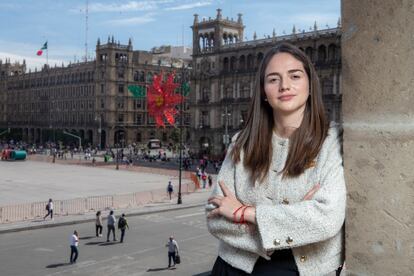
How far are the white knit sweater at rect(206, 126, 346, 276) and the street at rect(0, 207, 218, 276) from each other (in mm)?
10490

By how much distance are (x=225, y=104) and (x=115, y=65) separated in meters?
28.2

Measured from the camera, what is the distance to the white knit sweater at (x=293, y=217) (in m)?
1.90

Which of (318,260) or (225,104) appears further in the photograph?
(225,104)

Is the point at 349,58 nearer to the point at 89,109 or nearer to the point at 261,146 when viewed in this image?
the point at 261,146

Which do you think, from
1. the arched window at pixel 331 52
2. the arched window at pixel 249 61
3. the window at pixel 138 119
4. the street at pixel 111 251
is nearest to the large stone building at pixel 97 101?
the window at pixel 138 119

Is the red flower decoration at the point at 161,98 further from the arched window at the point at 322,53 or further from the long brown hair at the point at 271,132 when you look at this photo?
the long brown hair at the point at 271,132

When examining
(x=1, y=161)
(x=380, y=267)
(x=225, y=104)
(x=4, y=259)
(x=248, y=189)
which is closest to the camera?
(x=380, y=267)

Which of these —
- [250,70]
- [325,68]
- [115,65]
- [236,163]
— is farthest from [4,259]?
[115,65]

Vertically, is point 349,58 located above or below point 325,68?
below

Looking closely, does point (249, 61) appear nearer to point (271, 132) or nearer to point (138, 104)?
point (138, 104)

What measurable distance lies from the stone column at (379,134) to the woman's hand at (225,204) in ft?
1.48

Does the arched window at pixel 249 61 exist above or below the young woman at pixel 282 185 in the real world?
above

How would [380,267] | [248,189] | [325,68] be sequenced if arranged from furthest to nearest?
[325,68]
[248,189]
[380,267]

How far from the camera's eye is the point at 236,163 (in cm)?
229
